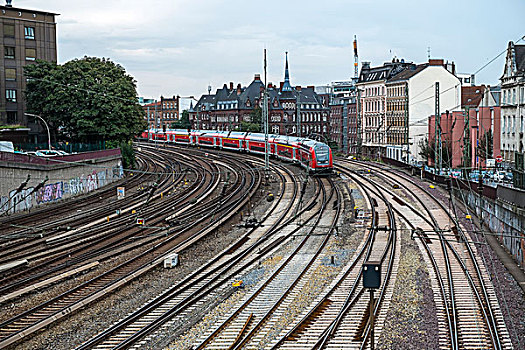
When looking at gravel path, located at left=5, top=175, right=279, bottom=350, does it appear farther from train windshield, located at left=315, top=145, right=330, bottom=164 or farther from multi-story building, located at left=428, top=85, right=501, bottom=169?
multi-story building, located at left=428, top=85, right=501, bottom=169

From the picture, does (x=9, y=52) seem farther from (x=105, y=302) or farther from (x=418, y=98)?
(x=418, y=98)

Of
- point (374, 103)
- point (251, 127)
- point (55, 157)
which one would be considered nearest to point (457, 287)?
point (55, 157)

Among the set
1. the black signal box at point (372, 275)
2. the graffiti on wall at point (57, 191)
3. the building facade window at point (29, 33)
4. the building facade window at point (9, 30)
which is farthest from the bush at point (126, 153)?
the black signal box at point (372, 275)

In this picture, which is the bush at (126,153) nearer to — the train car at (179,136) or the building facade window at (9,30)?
the building facade window at (9,30)

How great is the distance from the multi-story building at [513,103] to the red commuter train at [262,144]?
1517 cm

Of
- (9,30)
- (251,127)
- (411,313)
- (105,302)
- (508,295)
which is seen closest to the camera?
(411,313)

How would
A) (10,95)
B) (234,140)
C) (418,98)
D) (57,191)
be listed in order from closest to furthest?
(57,191) → (10,95) → (234,140) → (418,98)

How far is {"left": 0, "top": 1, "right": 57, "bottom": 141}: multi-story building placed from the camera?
196 ft

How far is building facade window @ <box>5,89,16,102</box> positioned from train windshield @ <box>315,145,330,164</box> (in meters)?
30.5

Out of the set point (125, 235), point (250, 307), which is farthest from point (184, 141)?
point (250, 307)

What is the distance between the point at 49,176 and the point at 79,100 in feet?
43.8

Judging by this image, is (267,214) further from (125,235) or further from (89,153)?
(89,153)

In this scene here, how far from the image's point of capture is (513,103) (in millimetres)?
50750

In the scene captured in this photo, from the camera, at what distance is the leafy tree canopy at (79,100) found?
53.2m
